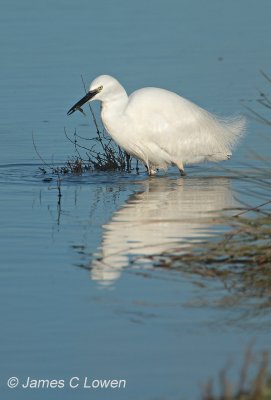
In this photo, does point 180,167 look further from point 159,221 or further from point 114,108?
point 159,221

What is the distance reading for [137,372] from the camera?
5723 mm

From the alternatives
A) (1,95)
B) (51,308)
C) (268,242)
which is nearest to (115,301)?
(51,308)

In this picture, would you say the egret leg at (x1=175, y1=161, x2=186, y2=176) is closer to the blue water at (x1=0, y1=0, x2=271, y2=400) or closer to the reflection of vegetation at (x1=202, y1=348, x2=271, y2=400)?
the blue water at (x1=0, y1=0, x2=271, y2=400)

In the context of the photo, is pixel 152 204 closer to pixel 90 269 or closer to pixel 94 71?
pixel 90 269

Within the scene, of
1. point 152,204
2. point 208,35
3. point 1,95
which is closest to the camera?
point 152,204

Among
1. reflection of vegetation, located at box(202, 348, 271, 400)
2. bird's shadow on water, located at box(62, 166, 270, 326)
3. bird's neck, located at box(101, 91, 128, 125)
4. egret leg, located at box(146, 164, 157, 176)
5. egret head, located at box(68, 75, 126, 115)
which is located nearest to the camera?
reflection of vegetation, located at box(202, 348, 271, 400)

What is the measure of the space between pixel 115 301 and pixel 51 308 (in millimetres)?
366

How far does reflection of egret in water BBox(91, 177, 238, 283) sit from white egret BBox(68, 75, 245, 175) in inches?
11.5

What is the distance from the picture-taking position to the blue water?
5953 millimetres

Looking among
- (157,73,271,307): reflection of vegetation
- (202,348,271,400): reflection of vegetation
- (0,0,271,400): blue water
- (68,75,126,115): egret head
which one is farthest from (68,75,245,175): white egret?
(202,348,271,400): reflection of vegetation

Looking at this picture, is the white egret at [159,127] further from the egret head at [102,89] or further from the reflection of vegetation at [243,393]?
the reflection of vegetation at [243,393]

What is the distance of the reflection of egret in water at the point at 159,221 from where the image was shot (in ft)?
25.1

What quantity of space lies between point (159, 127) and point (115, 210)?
70.1 inches

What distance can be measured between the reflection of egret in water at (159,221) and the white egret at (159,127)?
0.29 meters
